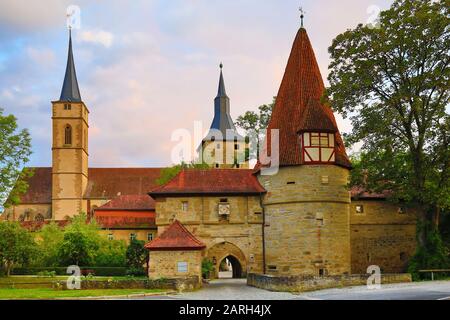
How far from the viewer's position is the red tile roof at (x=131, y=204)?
5316 cm

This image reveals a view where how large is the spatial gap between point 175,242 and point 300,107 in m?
11.5

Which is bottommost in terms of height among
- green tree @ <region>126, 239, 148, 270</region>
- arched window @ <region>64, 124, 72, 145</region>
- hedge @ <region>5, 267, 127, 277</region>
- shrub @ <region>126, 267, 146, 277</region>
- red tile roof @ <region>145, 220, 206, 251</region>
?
hedge @ <region>5, 267, 127, 277</region>

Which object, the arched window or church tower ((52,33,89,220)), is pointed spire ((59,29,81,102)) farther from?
the arched window

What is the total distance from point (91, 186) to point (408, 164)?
5184 centimetres

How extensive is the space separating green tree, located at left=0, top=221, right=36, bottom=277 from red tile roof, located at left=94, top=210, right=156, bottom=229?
346 inches

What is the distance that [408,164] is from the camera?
115ft

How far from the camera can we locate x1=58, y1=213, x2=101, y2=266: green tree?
44.6 m

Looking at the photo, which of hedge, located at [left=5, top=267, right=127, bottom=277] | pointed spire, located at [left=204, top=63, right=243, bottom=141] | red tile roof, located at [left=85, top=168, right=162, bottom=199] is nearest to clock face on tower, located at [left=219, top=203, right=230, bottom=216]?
hedge, located at [left=5, top=267, right=127, bottom=277]

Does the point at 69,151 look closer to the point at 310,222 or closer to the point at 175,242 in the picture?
the point at 175,242

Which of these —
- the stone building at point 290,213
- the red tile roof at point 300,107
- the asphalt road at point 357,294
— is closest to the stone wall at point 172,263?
the stone building at point 290,213

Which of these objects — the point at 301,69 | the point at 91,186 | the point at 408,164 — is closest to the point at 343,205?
the point at 408,164

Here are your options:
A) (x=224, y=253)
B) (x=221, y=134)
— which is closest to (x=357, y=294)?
(x=224, y=253)

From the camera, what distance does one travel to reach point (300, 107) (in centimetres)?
3859

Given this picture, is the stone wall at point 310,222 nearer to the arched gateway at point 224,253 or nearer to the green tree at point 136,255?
the arched gateway at point 224,253
